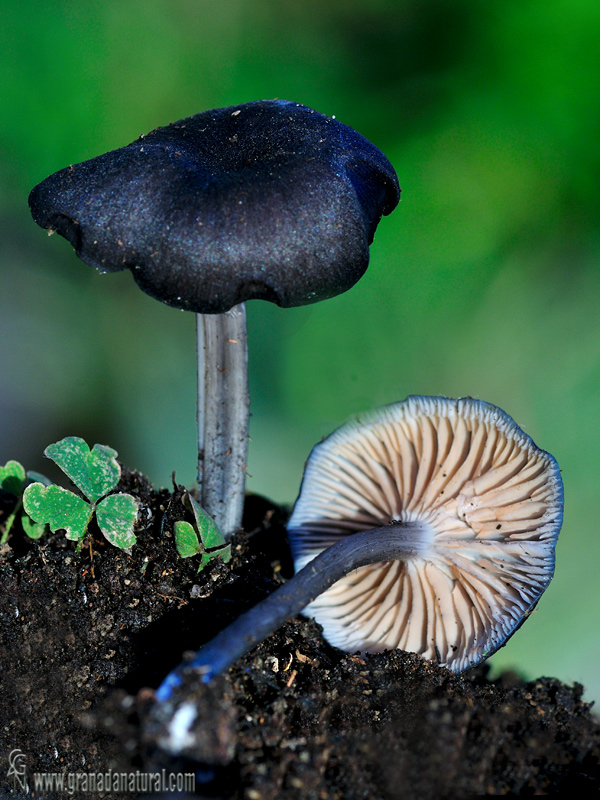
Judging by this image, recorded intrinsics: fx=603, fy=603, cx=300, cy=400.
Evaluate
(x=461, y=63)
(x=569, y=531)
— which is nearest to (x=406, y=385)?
(x=569, y=531)

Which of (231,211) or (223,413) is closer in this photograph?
(231,211)

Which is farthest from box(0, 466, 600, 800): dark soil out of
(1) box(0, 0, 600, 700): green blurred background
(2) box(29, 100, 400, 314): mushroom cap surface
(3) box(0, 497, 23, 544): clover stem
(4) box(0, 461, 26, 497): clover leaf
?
(1) box(0, 0, 600, 700): green blurred background

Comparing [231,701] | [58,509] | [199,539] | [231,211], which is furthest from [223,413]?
[231,701]

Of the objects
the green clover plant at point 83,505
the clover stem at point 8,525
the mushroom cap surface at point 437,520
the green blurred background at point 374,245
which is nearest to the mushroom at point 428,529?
the mushroom cap surface at point 437,520

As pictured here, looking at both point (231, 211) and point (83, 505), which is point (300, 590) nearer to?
point (83, 505)

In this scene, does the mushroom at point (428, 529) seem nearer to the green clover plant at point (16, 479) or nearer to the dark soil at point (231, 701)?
the dark soil at point (231, 701)

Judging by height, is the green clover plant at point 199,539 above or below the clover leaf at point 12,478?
below
